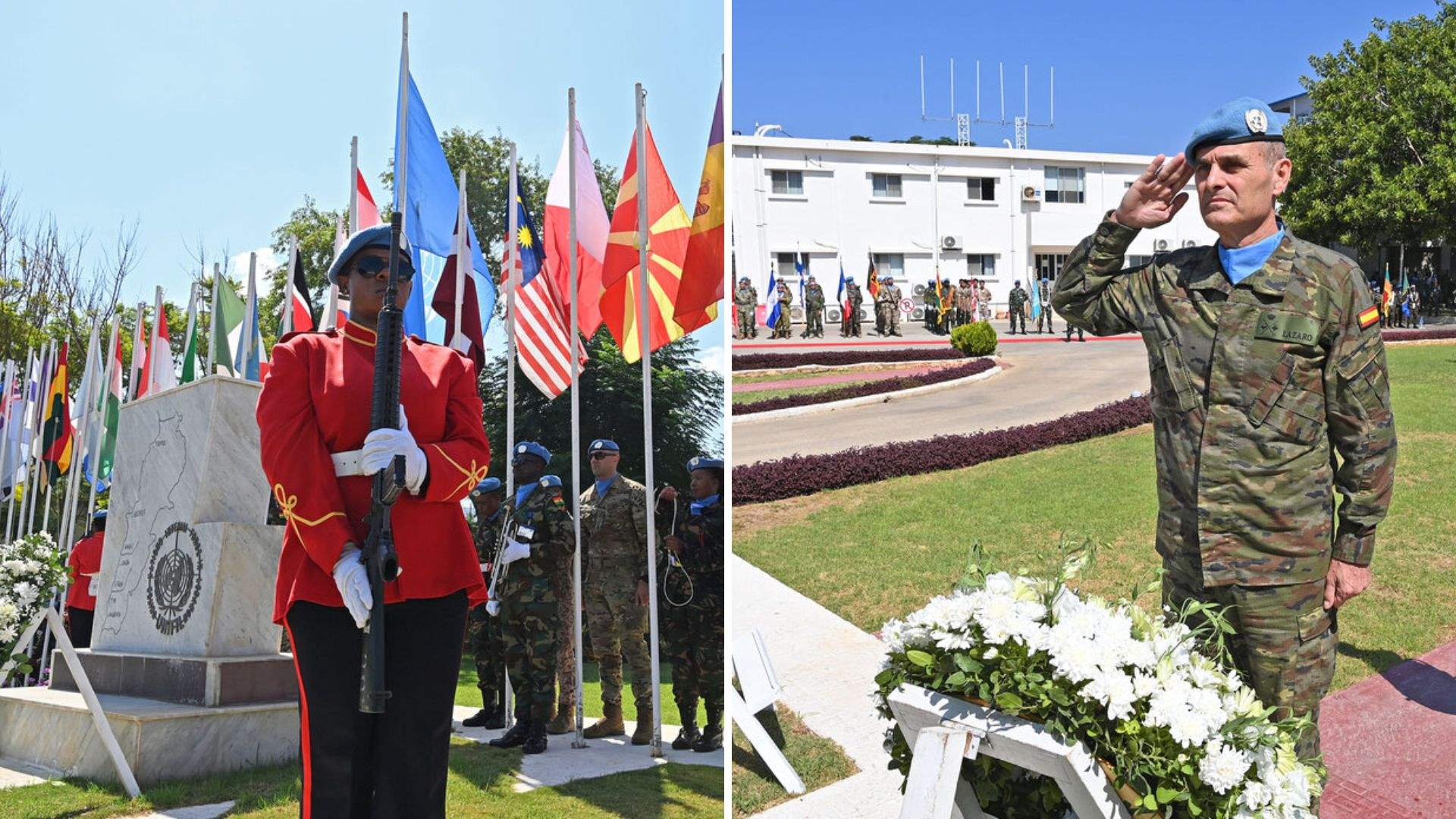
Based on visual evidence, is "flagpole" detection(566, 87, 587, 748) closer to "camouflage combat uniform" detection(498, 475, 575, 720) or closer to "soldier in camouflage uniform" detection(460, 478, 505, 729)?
"camouflage combat uniform" detection(498, 475, 575, 720)

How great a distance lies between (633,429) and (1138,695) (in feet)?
47.4

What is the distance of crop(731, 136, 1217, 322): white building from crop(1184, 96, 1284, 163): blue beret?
A: 33.1m

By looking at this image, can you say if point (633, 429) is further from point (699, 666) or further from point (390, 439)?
point (390, 439)

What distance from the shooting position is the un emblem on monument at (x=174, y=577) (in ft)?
21.4

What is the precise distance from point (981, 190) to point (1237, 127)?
124 feet

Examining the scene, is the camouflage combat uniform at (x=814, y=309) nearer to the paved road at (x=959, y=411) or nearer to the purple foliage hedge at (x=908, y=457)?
the paved road at (x=959, y=411)

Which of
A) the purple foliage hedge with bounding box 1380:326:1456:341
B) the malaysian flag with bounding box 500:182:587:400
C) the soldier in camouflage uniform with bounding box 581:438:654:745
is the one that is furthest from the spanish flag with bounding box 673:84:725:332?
the purple foliage hedge with bounding box 1380:326:1456:341

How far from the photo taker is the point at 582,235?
25.5 feet

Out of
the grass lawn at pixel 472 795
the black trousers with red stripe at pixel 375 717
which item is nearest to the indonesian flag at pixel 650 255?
the grass lawn at pixel 472 795

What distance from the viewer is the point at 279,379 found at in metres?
3.22

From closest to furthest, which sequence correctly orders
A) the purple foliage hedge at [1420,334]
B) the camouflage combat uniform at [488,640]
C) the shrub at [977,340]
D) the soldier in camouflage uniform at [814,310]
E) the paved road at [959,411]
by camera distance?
the camouflage combat uniform at [488,640], the paved road at [959,411], the purple foliage hedge at [1420,334], the shrub at [977,340], the soldier in camouflage uniform at [814,310]

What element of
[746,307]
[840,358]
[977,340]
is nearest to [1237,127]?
[840,358]

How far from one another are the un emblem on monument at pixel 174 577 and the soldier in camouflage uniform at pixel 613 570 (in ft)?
7.06

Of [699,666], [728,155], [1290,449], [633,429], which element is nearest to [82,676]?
[699,666]
